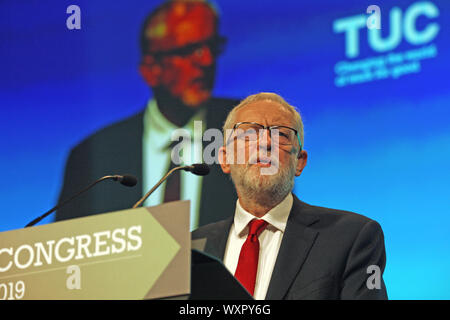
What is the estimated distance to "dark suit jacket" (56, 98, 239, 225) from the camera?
4438mm

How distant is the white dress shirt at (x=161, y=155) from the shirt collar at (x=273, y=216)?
1.74 m

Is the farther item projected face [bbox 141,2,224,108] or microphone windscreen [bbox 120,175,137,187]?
projected face [bbox 141,2,224,108]

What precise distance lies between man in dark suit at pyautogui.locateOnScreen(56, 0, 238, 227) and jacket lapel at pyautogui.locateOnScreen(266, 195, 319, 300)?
6.40 ft

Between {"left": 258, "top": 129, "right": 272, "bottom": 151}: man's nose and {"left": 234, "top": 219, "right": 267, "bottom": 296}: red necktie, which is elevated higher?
{"left": 258, "top": 129, "right": 272, "bottom": 151}: man's nose

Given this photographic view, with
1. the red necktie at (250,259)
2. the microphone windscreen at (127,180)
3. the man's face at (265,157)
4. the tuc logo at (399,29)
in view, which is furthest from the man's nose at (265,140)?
the tuc logo at (399,29)

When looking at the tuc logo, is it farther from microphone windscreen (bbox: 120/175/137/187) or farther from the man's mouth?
microphone windscreen (bbox: 120/175/137/187)

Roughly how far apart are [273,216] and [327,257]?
0.34m

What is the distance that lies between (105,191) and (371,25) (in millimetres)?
2184

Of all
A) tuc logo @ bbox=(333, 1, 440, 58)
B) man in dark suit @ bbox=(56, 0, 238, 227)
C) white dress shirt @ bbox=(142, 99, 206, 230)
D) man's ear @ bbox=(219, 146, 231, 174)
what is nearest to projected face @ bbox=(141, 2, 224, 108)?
man in dark suit @ bbox=(56, 0, 238, 227)

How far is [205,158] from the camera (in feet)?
14.1

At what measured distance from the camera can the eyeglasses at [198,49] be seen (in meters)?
4.64

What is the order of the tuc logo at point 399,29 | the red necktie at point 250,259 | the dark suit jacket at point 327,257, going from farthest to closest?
the tuc logo at point 399,29, the red necktie at point 250,259, the dark suit jacket at point 327,257

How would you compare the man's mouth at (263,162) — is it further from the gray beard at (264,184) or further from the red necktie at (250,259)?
the red necktie at (250,259)

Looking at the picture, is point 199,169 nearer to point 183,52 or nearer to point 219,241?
point 219,241
